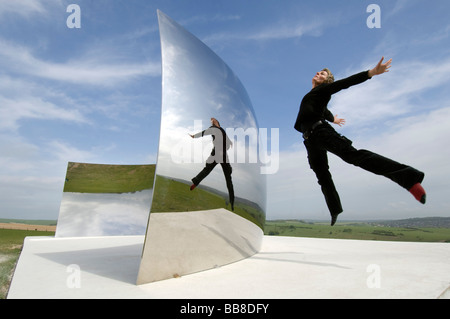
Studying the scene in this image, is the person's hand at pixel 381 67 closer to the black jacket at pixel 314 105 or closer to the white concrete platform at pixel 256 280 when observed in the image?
the black jacket at pixel 314 105

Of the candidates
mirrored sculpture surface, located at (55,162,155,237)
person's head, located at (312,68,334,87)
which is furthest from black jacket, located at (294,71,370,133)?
mirrored sculpture surface, located at (55,162,155,237)

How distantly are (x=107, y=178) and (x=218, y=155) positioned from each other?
14.4 meters

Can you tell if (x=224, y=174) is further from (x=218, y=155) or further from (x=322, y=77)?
(x=322, y=77)

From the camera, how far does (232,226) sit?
7398 millimetres

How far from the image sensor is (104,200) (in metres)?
18.3

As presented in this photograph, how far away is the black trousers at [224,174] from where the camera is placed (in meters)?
6.27

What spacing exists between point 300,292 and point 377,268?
9.79 feet

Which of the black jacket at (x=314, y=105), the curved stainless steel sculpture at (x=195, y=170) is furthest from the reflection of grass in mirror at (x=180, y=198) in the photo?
the black jacket at (x=314, y=105)

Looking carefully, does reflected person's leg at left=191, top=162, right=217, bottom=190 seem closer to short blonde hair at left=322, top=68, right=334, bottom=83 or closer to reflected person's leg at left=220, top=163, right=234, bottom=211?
reflected person's leg at left=220, top=163, right=234, bottom=211

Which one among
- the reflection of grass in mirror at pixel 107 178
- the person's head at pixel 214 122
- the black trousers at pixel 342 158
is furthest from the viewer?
the reflection of grass in mirror at pixel 107 178

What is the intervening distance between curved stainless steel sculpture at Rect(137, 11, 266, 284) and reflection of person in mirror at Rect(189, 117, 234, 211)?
2cm

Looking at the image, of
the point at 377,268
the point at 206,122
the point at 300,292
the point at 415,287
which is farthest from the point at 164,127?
the point at 377,268

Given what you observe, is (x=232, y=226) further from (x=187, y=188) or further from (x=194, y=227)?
(x=187, y=188)
